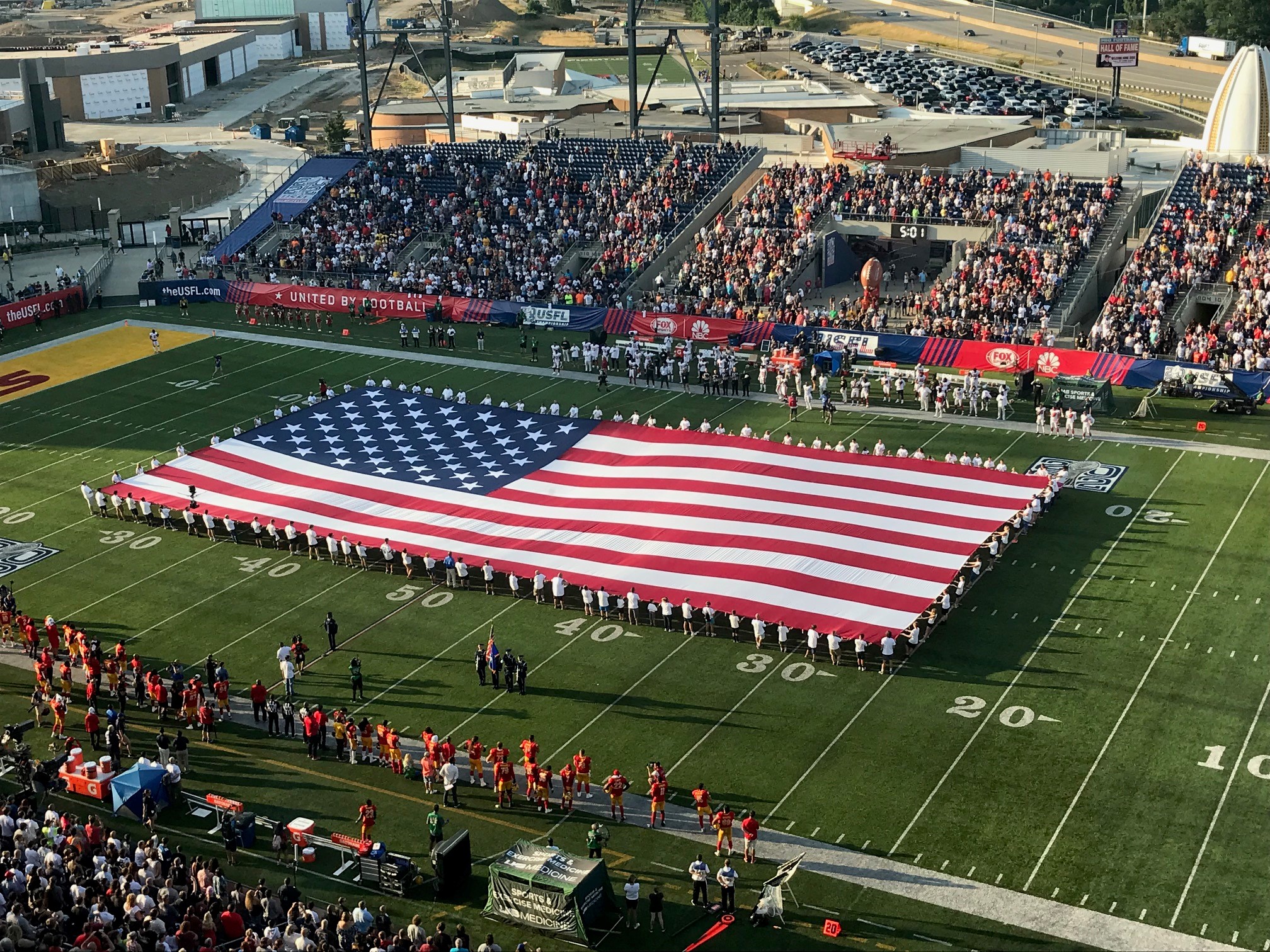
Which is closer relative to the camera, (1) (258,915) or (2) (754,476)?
(1) (258,915)

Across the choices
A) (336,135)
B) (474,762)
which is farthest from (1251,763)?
(336,135)

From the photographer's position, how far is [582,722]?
30.7 metres

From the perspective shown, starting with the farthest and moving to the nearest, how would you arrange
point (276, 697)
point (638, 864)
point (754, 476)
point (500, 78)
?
point (500, 78), point (754, 476), point (276, 697), point (638, 864)

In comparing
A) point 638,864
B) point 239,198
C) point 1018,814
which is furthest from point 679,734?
point 239,198

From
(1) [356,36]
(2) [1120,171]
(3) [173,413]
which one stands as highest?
(1) [356,36]

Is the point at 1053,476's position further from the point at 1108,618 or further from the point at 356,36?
the point at 356,36

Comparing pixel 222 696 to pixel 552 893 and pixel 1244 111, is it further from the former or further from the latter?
pixel 1244 111

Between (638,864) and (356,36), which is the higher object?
(356,36)

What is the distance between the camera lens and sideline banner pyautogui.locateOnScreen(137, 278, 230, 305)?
68000mm

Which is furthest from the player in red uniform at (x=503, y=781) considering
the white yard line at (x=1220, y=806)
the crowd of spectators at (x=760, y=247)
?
the crowd of spectators at (x=760, y=247)

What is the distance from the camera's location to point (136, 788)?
27.8m

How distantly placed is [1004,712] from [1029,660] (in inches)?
98.0

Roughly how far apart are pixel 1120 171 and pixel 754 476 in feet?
113

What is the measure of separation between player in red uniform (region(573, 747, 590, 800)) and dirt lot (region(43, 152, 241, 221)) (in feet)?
215
